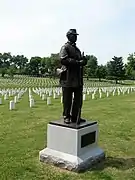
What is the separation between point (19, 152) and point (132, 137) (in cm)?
404

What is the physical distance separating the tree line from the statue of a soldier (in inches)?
1814

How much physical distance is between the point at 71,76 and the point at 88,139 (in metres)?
1.57

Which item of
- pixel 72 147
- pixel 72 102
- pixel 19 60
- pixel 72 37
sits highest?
pixel 19 60

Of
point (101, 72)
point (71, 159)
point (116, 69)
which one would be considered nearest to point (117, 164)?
point (71, 159)

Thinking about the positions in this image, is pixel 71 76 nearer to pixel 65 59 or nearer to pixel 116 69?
pixel 65 59

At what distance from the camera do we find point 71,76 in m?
7.11

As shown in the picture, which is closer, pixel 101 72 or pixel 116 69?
pixel 116 69

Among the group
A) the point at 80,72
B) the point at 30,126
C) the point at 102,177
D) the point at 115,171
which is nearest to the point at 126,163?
the point at 115,171

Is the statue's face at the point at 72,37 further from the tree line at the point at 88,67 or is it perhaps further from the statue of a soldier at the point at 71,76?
the tree line at the point at 88,67

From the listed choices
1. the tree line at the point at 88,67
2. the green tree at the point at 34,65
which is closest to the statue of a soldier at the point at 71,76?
the tree line at the point at 88,67

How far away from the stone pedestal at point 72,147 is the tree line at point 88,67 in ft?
152

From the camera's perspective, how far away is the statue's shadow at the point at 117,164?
6.94m

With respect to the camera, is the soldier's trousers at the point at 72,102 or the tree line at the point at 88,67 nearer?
the soldier's trousers at the point at 72,102

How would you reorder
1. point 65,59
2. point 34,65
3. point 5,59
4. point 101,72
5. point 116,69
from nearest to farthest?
1. point 65,59
2. point 116,69
3. point 101,72
4. point 34,65
5. point 5,59
